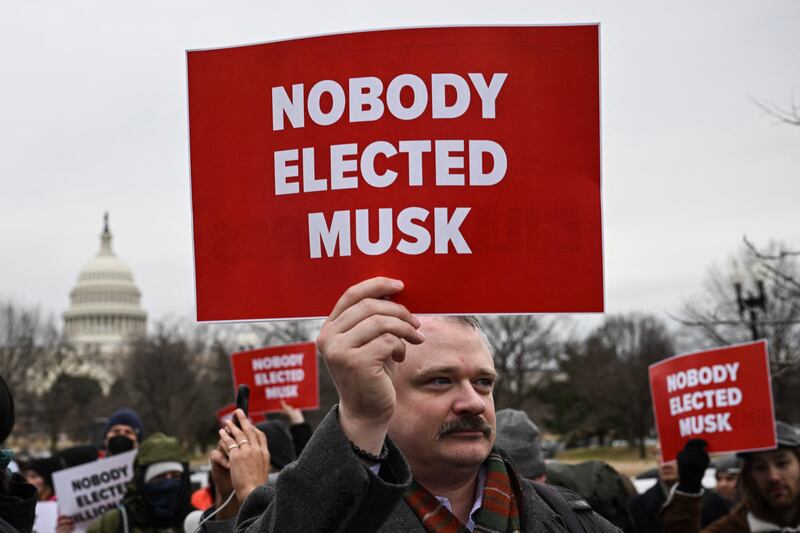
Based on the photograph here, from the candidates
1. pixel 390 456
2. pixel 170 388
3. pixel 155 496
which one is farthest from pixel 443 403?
pixel 170 388

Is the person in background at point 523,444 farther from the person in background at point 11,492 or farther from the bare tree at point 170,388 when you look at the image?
the bare tree at point 170,388

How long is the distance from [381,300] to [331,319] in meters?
0.13

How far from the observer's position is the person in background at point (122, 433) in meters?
7.60

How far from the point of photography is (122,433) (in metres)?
7.70

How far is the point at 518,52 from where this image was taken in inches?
107

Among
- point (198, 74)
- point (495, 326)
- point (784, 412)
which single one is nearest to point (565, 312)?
point (198, 74)

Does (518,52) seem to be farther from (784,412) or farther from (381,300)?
(784,412)

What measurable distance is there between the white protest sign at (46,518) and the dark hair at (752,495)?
15.7 ft

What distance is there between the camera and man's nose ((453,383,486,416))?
2748mm

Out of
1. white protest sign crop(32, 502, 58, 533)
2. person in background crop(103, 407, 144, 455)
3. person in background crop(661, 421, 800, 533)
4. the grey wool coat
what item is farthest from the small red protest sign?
the grey wool coat

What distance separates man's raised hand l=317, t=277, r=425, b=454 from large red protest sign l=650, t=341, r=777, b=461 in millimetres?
3914

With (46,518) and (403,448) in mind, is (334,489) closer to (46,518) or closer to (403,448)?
(403,448)

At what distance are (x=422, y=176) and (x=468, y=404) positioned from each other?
0.59m

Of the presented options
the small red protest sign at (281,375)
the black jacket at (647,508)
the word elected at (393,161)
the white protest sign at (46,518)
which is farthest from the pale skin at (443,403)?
the small red protest sign at (281,375)
